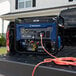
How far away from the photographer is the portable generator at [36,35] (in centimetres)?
255

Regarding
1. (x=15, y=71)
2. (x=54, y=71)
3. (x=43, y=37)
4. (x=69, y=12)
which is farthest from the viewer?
(x=69, y=12)

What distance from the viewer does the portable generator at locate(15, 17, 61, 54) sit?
2.55 m

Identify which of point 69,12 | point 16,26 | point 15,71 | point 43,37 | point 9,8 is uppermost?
point 9,8

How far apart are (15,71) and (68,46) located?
4.08 feet

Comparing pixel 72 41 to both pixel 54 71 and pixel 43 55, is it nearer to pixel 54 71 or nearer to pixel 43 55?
pixel 43 55

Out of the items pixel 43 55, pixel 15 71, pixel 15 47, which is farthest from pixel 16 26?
pixel 15 71

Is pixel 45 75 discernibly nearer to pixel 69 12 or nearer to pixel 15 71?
pixel 15 71

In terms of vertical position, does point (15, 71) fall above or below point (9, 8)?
Result: below

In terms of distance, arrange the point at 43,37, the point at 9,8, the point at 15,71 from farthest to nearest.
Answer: the point at 9,8 → the point at 43,37 → the point at 15,71

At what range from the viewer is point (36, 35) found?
2.64 metres

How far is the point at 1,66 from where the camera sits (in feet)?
7.98

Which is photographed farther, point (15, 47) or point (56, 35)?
point (15, 47)

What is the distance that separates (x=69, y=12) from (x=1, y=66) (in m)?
1.67

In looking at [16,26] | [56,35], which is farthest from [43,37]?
[16,26]
